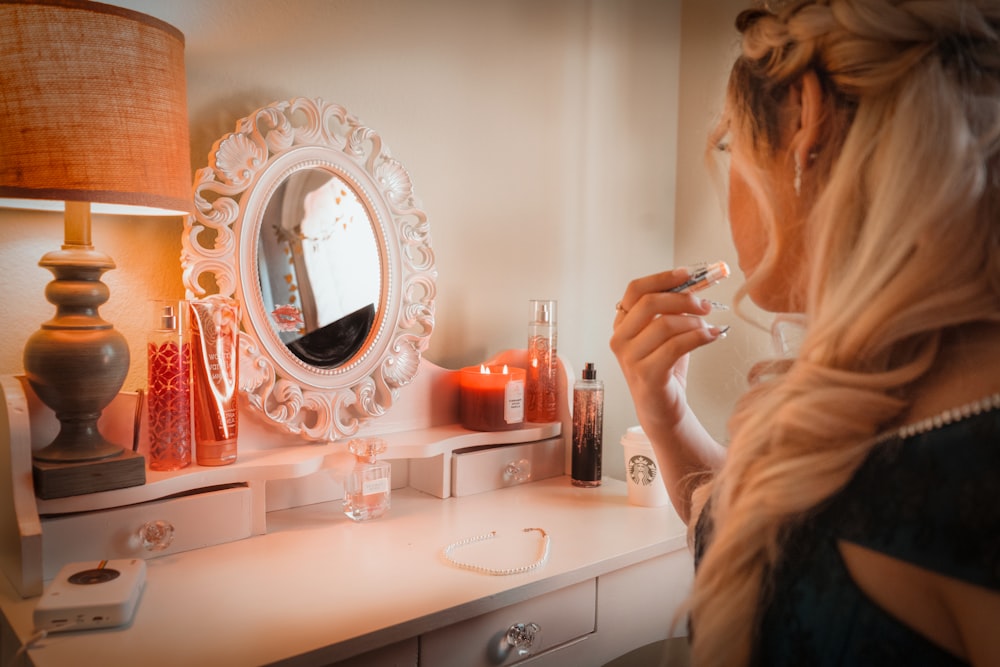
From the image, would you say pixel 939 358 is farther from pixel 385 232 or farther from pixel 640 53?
pixel 640 53

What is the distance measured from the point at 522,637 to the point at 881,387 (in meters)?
0.55

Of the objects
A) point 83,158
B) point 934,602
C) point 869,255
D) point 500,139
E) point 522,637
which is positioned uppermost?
point 500,139

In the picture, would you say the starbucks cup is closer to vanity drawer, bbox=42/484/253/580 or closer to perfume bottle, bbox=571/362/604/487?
perfume bottle, bbox=571/362/604/487

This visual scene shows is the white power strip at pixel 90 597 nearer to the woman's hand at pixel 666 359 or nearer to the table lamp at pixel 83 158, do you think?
the table lamp at pixel 83 158

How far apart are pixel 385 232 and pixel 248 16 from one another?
376mm

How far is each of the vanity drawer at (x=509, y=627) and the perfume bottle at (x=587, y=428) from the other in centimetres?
31

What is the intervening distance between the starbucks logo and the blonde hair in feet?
1.84

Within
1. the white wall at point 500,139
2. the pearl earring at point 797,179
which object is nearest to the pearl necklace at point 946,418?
the pearl earring at point 797,179

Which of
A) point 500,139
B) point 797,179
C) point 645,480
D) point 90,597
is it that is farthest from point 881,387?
point 500,139

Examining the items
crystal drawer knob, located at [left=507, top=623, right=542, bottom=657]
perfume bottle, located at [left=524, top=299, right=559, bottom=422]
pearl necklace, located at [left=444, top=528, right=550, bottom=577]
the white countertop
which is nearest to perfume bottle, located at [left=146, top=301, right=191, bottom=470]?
the white countertop

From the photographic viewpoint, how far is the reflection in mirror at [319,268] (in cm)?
108

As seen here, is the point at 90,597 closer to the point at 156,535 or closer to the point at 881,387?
the point at 156,535

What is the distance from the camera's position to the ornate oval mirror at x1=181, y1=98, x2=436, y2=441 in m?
1.04

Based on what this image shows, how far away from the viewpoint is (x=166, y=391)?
0.94 m
